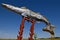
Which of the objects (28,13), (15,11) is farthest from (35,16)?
(15,11)

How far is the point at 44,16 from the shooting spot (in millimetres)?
24234

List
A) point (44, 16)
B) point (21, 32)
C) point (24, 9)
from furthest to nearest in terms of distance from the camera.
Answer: point (44, 16)
point (24, 9)
point (21, 32)

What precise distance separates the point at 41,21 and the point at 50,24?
1480 millimetres

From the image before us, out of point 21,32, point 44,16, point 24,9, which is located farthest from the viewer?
point 44,16

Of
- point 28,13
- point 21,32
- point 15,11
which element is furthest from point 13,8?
point 21,32

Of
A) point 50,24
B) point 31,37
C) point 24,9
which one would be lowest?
point 31,37

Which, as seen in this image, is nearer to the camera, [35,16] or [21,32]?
[21,32]

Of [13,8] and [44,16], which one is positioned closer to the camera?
[13,8]

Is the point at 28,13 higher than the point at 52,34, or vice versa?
the point at 28,13

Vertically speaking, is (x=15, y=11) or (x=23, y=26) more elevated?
(x=15, y=11)

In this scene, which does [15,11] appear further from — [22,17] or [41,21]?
[41,21]

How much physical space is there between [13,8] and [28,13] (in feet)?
6.67

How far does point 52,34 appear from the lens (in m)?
24.3

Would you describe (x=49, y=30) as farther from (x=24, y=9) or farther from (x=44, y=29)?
(x=24, y=9)
